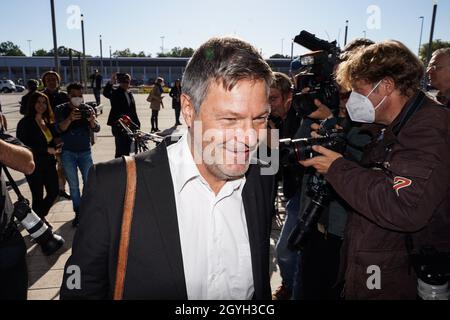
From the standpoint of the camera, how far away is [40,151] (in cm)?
475

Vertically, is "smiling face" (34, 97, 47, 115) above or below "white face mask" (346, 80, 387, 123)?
below

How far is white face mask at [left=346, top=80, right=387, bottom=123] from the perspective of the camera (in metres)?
2.18

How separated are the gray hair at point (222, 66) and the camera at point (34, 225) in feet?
5.73

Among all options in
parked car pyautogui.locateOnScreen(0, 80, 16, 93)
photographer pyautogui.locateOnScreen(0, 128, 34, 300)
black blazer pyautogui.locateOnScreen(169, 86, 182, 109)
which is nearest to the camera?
photographer pyautogui.locateOnScreen(0, 128, 34, 300)

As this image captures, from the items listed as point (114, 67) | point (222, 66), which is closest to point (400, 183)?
point (222, 66)

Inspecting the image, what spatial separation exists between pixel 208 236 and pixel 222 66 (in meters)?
0.78

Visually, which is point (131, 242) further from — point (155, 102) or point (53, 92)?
point (155, 102)

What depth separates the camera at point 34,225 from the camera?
2504 mm

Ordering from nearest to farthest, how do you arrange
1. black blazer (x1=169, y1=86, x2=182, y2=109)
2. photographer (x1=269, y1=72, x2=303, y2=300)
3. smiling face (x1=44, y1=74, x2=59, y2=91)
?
1. photographer (x1=269, y1=72, x2=303, y2=300)
2. smiling face (x1=44, y1=74, x2=59, y2=91)
3. black blazer (x1=169, y1=86, x2=182, y2=109)

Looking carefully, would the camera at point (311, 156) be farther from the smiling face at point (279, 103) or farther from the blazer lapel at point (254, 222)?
the smiling face at point (279, 103)

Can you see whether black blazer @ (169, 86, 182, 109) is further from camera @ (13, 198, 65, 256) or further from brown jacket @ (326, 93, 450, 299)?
brown jacket @ (326, 93, 450, 299)

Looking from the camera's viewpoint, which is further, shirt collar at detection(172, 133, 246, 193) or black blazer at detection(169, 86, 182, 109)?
black blazer at detection(169, 86, 182, 109)

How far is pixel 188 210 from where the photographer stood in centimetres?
163

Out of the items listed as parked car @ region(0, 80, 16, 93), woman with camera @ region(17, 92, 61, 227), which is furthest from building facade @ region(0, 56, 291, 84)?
woman with camera @ region(17, 92, 61, 227)
